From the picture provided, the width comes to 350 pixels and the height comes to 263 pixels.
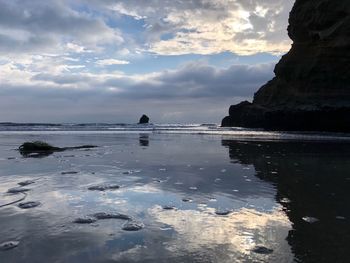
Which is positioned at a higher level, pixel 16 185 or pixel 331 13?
pixel 331 13

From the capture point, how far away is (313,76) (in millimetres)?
61625

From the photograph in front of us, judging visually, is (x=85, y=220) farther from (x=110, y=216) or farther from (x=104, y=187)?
(x=104, y=187)

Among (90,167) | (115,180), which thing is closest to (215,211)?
(115,180)

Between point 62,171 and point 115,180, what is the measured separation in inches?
92.1

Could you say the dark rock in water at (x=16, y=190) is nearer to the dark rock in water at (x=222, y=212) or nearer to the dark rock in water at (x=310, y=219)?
the dark rock in water at (x=222, y=212)

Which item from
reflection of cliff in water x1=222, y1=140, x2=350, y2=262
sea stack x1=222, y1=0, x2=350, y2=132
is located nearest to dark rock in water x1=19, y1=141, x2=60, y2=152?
reflection of cliff in water x1=222, y1=140, x2=350, y2=262

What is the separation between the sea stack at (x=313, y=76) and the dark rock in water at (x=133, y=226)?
4816 cm

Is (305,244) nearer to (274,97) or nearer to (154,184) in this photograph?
(154,184)

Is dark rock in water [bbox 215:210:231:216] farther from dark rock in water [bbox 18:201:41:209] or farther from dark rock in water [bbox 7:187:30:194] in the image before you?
dark rock in water [bbox 7:187:30:194]

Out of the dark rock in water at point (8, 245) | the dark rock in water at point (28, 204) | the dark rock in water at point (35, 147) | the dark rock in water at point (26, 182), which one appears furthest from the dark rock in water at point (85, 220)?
the dark rock in water at point (35, 147)

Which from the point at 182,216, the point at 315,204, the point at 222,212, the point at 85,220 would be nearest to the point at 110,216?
the point at 85,220

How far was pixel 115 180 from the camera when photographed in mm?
10102

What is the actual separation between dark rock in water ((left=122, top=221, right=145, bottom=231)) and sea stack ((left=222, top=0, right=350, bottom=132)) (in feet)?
158

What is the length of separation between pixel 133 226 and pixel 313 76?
6113 cm
